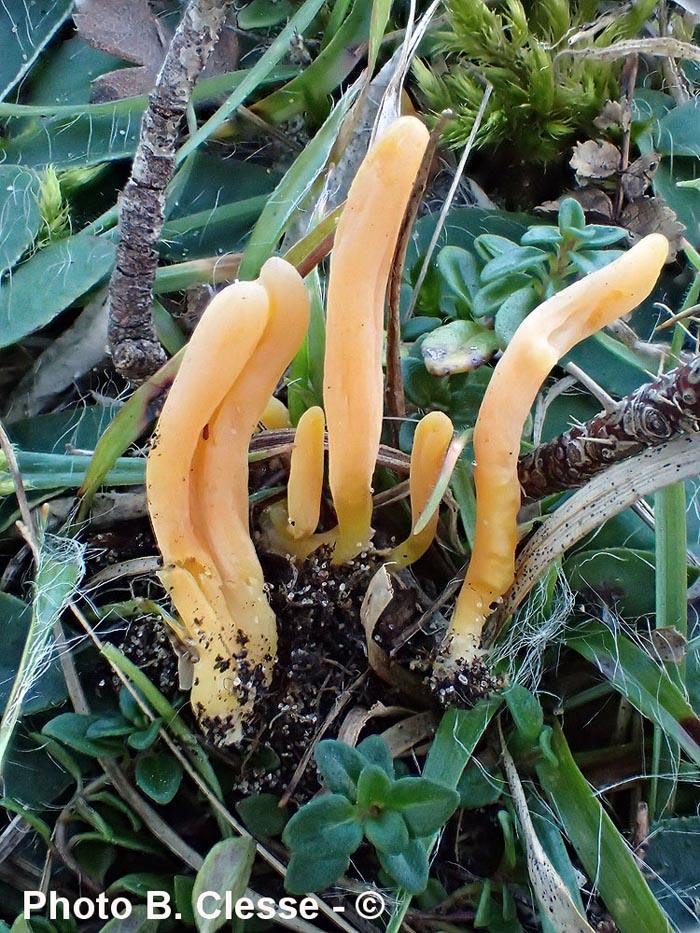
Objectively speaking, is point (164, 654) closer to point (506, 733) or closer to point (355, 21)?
point (506, 733)

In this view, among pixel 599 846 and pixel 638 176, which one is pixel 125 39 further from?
pixel 599 846

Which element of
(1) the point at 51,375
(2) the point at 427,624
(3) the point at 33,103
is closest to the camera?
(2) the point at 427,624

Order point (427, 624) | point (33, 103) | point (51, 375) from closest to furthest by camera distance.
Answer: point (427, 624)
point (51, 375)
point (33, 103)

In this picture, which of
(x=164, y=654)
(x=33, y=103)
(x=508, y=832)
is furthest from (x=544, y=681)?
(x=33, y=103)

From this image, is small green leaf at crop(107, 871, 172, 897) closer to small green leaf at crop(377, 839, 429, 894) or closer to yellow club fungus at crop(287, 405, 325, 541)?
small green leaf at crop(377, 839, 429, 894)

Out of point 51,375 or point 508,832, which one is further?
point 51,375

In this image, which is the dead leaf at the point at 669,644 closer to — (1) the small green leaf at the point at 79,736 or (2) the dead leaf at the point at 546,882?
(2) the dead leaf at the point at 546,882

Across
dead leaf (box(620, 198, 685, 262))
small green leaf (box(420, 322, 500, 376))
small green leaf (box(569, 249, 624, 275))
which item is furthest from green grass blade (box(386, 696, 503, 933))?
dead leaf (box(620, 198, 685, 262))

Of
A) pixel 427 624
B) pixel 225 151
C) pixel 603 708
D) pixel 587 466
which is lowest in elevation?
pixel 603 708

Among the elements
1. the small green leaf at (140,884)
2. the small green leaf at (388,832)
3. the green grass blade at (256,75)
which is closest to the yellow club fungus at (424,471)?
the small green leaf at (388,832)
